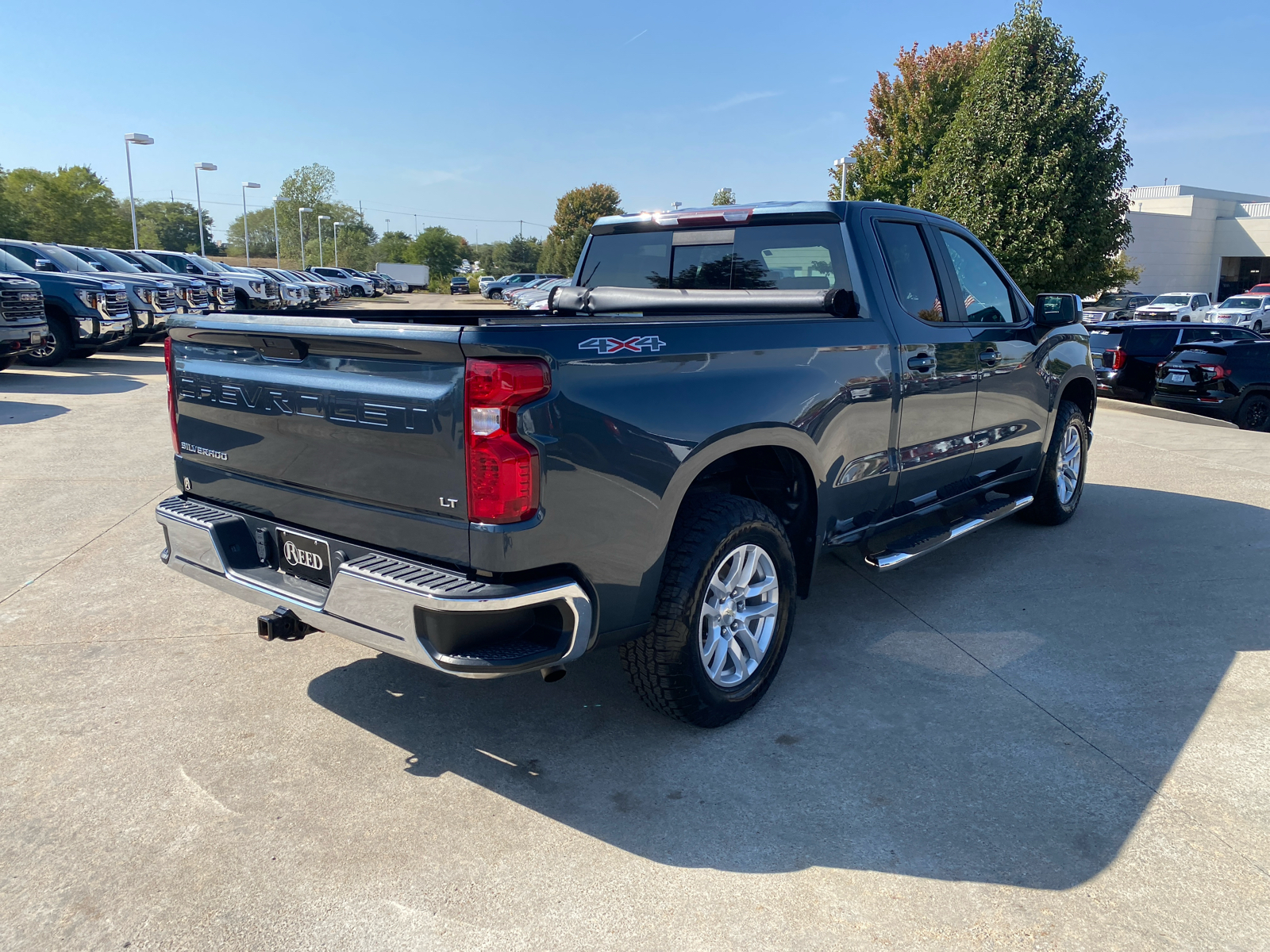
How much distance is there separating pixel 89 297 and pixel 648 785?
14.6m

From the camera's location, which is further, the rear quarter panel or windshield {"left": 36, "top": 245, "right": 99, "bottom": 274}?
windshield {"left": 36, "top": 245, "right": 99, "bottom": 274}

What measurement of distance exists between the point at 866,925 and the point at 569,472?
1496 mm

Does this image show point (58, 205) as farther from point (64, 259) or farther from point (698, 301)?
point (698, 301)

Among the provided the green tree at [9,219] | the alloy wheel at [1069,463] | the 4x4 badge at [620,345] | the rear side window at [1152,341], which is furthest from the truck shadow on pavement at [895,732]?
the green tree at [9,219]

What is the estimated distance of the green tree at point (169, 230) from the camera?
10550 cm

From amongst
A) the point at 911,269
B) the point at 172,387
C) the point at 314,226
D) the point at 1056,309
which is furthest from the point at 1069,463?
the point at 314,226

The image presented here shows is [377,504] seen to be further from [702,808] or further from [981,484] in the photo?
[981,484]

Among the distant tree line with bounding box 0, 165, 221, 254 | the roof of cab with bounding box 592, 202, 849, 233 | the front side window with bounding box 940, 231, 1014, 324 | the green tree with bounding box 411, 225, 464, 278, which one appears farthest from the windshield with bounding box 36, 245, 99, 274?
the green tree with bounding box 411, 225, 464, 278

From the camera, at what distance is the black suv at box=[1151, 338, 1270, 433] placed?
12047mm

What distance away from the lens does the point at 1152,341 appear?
544 inches

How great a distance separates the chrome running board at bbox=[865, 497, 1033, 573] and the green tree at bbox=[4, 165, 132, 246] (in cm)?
6072

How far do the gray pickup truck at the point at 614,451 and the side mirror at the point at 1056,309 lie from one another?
32.7 inches

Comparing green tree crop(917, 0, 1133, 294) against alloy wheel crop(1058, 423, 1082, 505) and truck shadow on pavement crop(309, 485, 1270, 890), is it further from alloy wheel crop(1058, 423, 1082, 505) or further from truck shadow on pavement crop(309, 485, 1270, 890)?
truck shadow on pavement crop(309, 485, 1270, 890)

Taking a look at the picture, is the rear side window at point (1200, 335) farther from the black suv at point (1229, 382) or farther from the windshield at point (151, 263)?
the windshield at point (151, 263)
